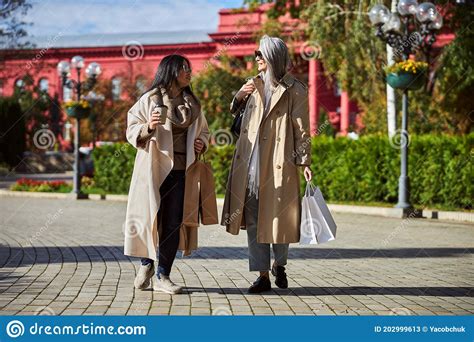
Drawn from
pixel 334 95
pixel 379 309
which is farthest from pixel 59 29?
pixel 334 95

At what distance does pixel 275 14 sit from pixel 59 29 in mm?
13969

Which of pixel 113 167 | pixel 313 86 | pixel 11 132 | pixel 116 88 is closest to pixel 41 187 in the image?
pixel 113 167

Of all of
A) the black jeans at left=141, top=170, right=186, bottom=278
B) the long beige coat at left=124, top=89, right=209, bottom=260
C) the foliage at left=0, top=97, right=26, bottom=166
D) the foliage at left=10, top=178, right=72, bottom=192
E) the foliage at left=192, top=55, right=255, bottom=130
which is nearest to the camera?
the long beige coat at left=124, top=89, right=209, bottom=260

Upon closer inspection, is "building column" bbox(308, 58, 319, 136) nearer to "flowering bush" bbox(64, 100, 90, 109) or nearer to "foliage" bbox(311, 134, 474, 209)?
"flowering bush" bbox(64, 100, 90, 109)

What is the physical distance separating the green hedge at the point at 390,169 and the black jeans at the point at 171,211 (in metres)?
12.6

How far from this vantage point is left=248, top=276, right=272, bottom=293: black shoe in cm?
742

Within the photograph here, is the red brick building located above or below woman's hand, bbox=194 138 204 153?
above

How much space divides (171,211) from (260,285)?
96 centimetres

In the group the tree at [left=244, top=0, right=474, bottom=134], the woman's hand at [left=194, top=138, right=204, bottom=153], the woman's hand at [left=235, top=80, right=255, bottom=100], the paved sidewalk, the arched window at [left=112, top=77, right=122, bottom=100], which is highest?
the arched window at [left=112, top=77, right=122, bottom=100]

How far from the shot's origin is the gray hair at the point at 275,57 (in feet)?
24.2

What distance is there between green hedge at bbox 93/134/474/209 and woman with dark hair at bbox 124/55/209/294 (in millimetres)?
12573

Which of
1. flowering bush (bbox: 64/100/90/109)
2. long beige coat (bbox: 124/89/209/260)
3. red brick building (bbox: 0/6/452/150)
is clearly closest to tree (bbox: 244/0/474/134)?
flowering bush (bbox: 64/100/90/109)

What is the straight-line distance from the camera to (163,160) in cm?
725

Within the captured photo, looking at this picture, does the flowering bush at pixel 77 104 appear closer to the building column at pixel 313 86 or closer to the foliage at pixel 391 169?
the foliage at pixel 391 169
